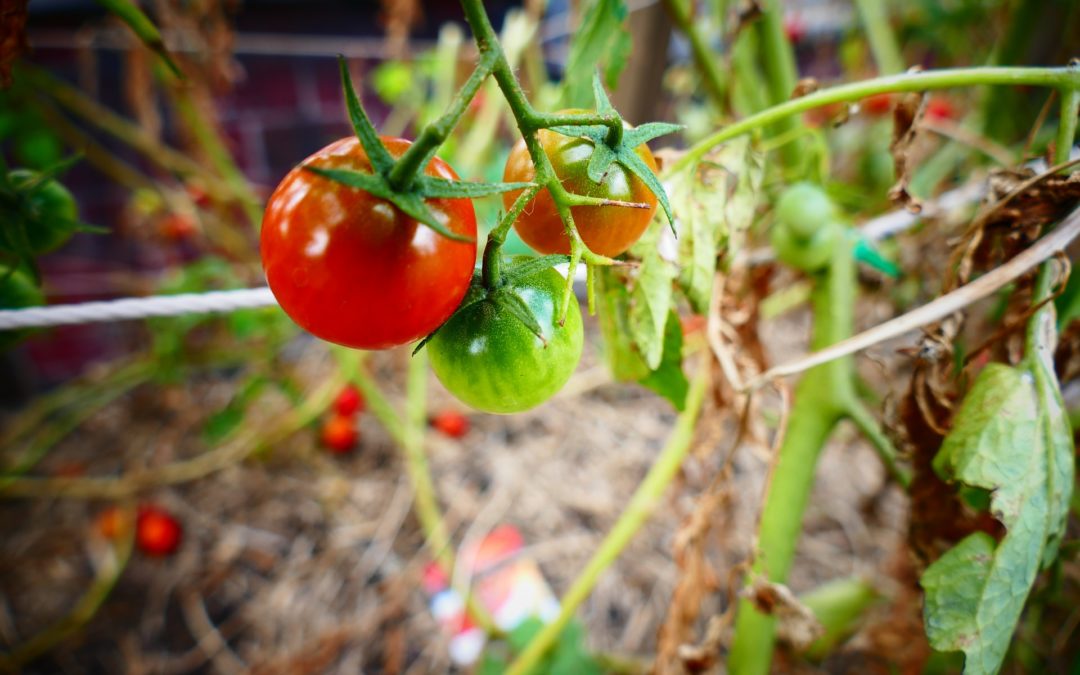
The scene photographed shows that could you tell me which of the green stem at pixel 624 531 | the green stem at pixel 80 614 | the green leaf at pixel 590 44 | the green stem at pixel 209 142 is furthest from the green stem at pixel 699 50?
the green stem at pixel 80 614

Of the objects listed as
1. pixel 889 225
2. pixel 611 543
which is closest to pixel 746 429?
pixel 611 543

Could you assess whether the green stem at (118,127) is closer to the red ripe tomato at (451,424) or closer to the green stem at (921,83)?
the red ripe tomato at (451,424)

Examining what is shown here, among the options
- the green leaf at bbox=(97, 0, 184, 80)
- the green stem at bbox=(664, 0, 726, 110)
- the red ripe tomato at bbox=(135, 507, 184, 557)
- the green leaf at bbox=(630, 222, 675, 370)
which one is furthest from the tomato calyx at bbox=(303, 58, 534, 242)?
the red ripe tomato at bbox=(135, 507, 184, 557)

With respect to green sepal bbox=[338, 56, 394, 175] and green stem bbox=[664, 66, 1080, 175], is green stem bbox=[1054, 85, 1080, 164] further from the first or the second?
green sepal bbox=[338, 56, 394, 175]

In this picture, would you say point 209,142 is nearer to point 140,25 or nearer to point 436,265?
point 140,25

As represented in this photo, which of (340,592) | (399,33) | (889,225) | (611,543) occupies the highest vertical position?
(399,33)

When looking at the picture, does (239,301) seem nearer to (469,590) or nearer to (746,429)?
(746,429)
